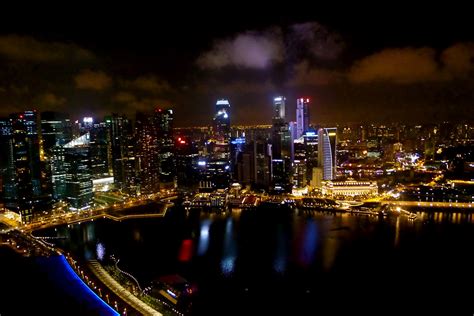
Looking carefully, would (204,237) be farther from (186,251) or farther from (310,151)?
(310,151)

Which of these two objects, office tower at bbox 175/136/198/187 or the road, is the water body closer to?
the road

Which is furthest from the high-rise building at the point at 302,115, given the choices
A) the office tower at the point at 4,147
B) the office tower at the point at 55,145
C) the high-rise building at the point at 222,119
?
the office tower at the point at 4,147

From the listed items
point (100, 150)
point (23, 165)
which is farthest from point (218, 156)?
point (23, 165)

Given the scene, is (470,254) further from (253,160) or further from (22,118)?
(22,118)

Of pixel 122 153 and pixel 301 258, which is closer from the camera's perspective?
pixel 301 258

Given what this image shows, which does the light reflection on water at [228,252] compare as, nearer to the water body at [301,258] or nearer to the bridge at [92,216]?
the water body at [301,258]

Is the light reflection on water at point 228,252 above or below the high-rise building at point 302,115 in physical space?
below
